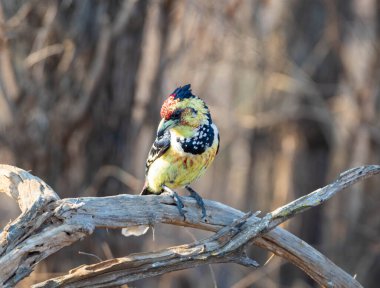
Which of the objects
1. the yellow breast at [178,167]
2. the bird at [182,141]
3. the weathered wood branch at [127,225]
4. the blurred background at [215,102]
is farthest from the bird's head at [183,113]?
the blurred background at [215,102]

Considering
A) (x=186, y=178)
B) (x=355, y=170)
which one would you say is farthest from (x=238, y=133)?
(x=355, y=170)

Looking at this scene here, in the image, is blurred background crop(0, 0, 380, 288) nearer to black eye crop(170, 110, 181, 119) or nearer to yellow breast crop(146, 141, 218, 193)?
yellow breast crop(146, 141, 218, 193)

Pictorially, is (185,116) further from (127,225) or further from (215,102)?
(215,102)

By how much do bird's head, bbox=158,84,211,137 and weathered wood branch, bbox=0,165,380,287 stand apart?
0.54m

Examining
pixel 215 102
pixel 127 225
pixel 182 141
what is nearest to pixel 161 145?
pixel 182 141

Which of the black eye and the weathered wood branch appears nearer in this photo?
the weathered wood branch

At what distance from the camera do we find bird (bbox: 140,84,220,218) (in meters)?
3.99

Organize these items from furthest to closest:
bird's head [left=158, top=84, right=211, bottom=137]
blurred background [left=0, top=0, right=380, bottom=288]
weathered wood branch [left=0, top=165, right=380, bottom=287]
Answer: blurred background [left=0, top=0, right=380, bottom=288] → bird's head [left=158, top=84, right=211, bottom=137] → weathered wood branch [left=0, top=165, right=380, bottom=287]

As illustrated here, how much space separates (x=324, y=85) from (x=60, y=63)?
354 cm

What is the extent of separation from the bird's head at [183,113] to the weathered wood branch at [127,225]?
537mm

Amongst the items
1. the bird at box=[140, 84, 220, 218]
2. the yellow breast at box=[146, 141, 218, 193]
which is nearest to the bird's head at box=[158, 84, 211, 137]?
the bird at box=[140, 84, 220, 218]

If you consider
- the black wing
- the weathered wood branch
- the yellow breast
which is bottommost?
the weathered wood branch

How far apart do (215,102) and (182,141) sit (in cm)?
448

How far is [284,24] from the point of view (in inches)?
332
